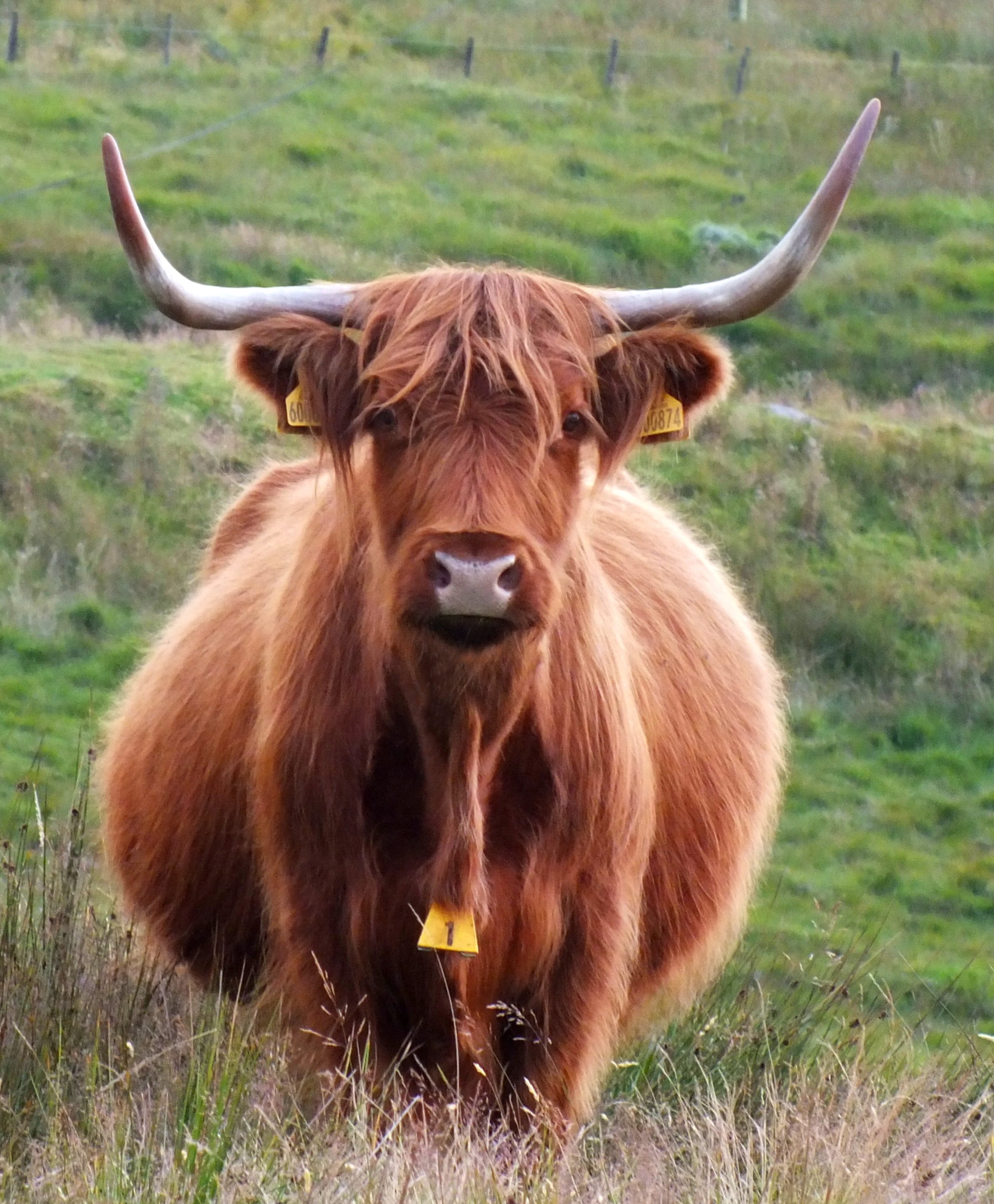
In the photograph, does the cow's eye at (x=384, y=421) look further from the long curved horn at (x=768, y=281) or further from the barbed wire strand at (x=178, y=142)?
the barbed wire strand at (x=178, y=142)

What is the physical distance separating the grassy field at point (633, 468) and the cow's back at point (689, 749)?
0.80 feet

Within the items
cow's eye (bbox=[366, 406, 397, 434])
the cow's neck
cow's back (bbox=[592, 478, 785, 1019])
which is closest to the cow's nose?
the cow's neck

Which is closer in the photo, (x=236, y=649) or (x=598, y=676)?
(x=598, y=676)

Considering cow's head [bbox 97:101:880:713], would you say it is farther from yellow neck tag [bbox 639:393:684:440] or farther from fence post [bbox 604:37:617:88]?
fence post [bbox 604:37:617:88]

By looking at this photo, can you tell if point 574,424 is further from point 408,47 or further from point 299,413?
point 408,47

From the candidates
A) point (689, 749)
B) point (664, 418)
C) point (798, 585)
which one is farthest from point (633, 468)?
point (664, 418)

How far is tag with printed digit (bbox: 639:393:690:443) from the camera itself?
3.99 meters

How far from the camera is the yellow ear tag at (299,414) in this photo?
12.8 ft

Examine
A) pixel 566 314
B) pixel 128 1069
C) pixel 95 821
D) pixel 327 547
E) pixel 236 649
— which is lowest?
pixel 95 821

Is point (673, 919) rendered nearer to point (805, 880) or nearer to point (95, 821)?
point (95, 821)

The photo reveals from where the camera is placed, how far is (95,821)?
6648 millimetres

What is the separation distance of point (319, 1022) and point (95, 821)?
2.83 metres

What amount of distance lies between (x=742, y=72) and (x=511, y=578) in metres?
21.6

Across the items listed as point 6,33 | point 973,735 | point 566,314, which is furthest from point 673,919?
point 6,33
